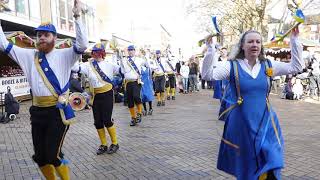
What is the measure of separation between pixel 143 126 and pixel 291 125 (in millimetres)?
3669

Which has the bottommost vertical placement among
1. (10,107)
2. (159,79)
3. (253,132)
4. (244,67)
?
(10,107)

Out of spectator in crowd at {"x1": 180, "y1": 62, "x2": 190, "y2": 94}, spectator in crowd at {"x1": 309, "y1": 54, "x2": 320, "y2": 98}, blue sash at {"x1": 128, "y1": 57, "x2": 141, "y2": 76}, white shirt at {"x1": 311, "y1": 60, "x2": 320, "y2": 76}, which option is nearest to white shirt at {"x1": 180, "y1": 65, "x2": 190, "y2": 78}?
spectator in crowd at {"x1": 180, "y1": 62, "x2": 190, "y2": 94}

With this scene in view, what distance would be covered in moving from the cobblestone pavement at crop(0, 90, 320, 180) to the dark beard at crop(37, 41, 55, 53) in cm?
204

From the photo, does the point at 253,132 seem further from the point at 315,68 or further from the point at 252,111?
the point at 315,68

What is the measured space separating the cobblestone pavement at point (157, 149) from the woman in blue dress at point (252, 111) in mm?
1721

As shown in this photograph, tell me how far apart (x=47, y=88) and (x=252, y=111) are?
2159 millimetres

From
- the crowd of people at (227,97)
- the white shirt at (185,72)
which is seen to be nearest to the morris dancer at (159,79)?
the white shirt at (185,72)

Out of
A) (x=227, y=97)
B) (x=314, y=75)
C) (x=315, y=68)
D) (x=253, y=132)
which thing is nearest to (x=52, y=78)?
(x=227, y=97)

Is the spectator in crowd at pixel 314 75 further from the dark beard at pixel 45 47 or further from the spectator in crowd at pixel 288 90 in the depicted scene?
the dark beard at pixel 45 47

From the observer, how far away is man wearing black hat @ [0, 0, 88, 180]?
4230 mm

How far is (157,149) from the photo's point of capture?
7.14m

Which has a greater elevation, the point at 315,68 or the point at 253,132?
the point at 315,68

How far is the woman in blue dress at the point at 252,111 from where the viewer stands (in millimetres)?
3635

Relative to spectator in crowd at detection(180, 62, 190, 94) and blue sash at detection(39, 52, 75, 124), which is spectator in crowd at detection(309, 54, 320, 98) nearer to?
spectator in crowd at detection(180, 62, 190, 94)
